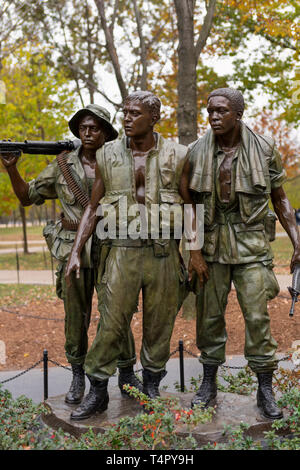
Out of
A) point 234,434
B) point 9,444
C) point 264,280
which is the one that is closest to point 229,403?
point 234,434

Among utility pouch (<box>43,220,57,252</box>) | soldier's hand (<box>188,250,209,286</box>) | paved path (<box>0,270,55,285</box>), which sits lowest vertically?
paved path (<box>0,270,55,285</box>)

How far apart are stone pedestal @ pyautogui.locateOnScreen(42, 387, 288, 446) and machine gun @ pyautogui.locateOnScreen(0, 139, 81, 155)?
2.13 meters

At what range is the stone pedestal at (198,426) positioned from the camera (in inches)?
162

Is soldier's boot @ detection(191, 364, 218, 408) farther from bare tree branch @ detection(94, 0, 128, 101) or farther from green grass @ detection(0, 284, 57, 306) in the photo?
green grass @ detection(0, 284, 57, 306)

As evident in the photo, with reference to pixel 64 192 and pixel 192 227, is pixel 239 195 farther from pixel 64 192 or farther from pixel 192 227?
pixel 64 192

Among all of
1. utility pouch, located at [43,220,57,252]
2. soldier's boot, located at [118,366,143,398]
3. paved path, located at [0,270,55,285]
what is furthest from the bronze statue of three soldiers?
paved path, located at [0,270,55,285]

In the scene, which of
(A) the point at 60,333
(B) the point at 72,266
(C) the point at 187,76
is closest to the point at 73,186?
(B) the point at 72,266

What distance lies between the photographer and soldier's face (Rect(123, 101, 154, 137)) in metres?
4.02

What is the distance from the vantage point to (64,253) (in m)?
4.55

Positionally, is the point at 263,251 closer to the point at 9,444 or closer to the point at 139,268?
the point at 139,268

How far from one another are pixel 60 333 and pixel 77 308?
149 inches

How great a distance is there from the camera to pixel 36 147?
4.55 meters

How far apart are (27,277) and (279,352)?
9.81 m

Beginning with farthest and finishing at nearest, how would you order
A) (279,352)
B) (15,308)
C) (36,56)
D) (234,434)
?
(36,56) → (15,308) → (279,352) → (234,434)
